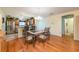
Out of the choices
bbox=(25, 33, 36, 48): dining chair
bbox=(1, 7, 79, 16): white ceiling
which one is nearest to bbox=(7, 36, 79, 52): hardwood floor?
bbox=(25, 33, 36, 48): dining chair

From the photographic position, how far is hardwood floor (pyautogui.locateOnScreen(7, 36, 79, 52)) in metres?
2.04

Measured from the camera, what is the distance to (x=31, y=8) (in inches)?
79.9

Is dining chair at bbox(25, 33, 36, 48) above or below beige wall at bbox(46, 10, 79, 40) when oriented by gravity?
below

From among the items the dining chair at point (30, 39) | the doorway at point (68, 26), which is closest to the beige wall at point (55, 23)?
the doorway at point (68, 26)

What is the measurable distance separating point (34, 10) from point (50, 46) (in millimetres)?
756

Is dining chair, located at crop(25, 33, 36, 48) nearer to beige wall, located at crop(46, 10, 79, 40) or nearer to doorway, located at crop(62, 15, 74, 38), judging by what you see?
beige wall, located at crop(46, 10, 79, 40)

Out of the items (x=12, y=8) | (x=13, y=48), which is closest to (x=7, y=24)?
(x=12, y=8)

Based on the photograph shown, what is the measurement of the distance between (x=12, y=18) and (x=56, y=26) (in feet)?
2.81

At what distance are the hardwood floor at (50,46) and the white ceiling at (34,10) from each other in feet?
1.67

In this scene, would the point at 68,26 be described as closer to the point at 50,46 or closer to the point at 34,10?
the point at 50,46

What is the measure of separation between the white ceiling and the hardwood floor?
1.67 feet

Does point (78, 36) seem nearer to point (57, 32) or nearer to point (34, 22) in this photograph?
point (57, 32)

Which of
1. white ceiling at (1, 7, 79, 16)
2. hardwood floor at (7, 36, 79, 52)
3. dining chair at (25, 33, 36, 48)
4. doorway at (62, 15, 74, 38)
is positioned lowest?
hardwood floor at (7, 36, 79, 52)
